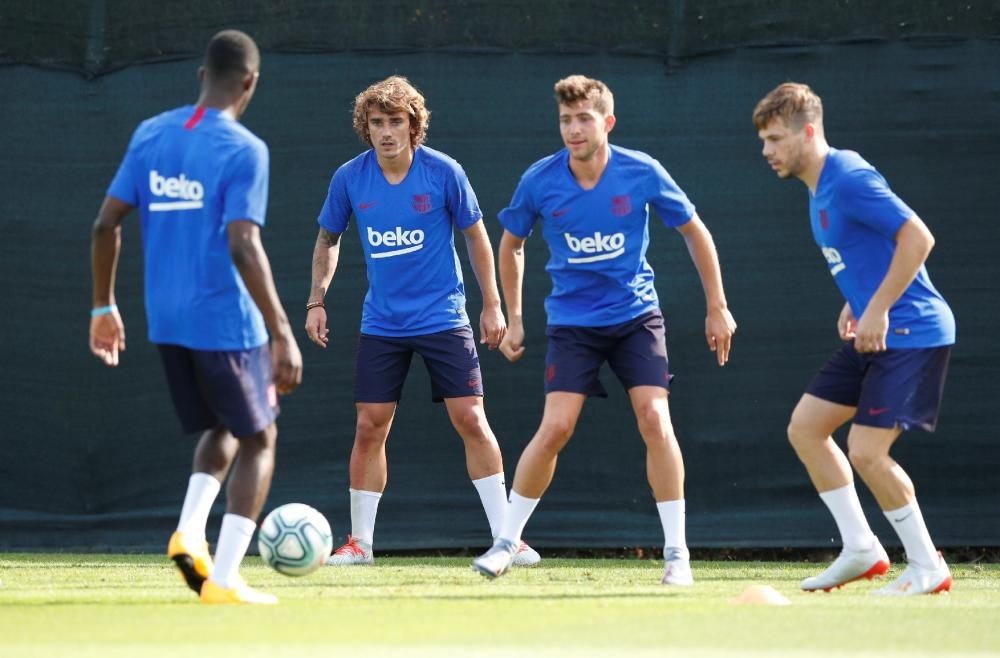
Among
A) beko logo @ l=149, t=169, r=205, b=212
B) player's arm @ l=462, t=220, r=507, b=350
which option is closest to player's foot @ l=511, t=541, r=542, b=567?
player's arm @ l=462, t=220, r=507, b=350

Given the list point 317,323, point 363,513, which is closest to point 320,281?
point 317,323

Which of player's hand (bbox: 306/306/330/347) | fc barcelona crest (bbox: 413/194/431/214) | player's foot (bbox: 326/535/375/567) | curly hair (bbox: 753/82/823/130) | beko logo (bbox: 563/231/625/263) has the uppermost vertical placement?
curly hair (bbox: 753/82/823/130)

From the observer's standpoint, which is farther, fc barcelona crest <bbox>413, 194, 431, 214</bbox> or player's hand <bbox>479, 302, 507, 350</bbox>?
fc barcelona crest <bbox>413, 194, 431, 214</bbox>

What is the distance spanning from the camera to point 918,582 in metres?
5.42

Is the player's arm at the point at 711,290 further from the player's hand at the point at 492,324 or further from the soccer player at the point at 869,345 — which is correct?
the player's hand at the point at 492,324

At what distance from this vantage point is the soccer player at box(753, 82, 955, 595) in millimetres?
5273

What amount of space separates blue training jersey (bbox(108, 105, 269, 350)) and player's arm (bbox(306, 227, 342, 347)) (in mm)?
1883

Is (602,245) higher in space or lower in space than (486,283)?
higher

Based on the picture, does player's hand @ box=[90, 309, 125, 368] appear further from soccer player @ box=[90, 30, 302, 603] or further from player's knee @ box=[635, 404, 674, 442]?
player's knee @ box=[635, 404, 674, 442]

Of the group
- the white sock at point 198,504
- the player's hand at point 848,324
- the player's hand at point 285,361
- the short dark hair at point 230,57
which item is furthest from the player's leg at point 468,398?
the short dark hair at point 230,57

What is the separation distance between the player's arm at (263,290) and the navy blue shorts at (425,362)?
193 cm

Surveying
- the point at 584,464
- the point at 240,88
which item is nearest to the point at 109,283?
the point at 240,88

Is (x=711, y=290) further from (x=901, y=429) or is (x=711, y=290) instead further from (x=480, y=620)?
(x=480, y=620)

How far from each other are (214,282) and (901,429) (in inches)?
96.9
